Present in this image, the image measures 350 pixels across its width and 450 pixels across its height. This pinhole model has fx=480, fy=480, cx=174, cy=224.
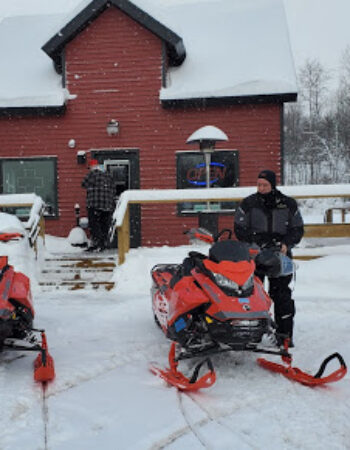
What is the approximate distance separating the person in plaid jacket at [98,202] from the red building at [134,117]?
65.6 inches

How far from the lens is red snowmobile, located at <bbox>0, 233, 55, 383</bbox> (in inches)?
137

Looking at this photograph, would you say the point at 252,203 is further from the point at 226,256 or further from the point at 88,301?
the point at 88,301

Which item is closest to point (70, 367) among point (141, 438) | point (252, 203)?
point (141, 438)

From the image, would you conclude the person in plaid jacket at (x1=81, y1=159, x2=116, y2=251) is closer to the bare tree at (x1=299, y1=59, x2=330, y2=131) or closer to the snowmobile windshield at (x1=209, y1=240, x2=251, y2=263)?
the snowmobile windshield at (x1=209, y1=240, x2=251, y2=263)

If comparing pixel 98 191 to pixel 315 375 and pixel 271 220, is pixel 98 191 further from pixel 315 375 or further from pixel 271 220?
pixel 315 375

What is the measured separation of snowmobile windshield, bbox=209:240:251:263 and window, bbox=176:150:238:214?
7.02 metres

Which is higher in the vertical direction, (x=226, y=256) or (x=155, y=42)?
(x=155, y=42)

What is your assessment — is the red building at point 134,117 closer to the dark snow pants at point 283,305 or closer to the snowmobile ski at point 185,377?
the dark snow pants at point 283,305

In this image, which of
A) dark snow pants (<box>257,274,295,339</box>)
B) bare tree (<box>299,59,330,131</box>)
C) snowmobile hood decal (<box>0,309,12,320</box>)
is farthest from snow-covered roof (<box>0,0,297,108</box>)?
bare tree (<box>299,59,330,131</box>)

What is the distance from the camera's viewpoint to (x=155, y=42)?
36.0 feet

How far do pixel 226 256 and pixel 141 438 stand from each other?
5.02 ft

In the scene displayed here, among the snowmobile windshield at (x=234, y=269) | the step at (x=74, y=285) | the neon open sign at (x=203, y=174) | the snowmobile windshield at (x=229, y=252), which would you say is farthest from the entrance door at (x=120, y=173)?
the snowmobile windshield at (x=234, y=269)

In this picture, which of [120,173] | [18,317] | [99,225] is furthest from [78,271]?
[18,317]

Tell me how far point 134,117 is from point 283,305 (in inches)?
301
